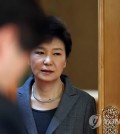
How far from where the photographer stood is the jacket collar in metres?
1.02

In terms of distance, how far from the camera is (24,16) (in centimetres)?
39

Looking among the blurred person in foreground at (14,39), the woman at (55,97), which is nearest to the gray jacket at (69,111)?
the woman at (55,97)

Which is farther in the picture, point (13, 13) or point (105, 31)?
point (105, 31)

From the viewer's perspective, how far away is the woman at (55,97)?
1.02 m

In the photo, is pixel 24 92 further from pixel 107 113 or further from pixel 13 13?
pixel 13 13

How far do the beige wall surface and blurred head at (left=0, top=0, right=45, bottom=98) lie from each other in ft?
1.99

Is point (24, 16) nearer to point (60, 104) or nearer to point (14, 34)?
point (14, 34)

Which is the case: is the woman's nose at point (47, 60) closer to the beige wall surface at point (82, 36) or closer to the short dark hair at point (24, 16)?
the beige wall surface at point (82, 36)

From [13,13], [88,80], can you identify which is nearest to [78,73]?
[88,80]

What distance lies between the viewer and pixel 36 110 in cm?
105

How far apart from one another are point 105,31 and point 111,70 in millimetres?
148

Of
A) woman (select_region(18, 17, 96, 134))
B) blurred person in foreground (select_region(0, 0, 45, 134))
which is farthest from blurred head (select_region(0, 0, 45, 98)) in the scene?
woman (select_region(18, 17, 96, 134))

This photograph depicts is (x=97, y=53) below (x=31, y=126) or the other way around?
the other way around

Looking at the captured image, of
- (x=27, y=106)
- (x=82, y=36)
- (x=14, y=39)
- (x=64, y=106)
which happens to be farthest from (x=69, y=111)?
(x=14, y=39)
